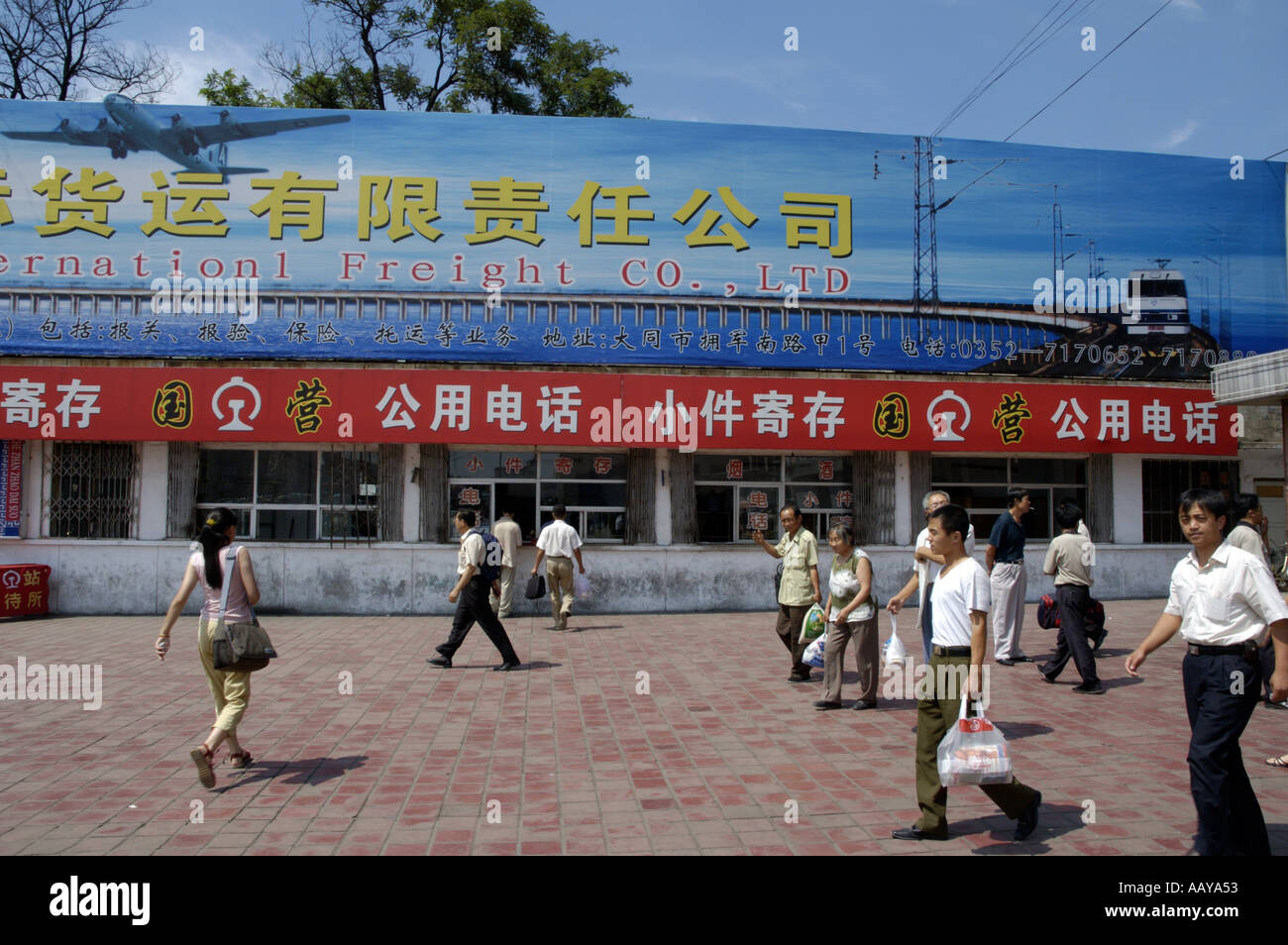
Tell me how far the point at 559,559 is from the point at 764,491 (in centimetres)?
401

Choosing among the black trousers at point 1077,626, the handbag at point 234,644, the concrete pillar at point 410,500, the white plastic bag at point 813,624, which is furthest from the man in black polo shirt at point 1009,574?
the concrete pillar at point 410,500

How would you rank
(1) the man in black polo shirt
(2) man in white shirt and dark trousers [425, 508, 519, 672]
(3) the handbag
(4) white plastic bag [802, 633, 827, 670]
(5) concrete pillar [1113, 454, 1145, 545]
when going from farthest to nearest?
(5) concrete pillar [1113, 454, 1145, 545] < (1) the man in black polo shirt < (2) man in white shirt and dark trousers [425, 508, 519, 672] < (4) white plastic bag [802, 633, 827, 670] < (3) the handbag

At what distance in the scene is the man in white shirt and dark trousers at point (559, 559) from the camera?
12.0m

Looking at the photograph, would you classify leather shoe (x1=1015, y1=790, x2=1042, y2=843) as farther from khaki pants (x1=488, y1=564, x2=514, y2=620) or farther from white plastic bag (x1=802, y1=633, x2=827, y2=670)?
khaki pants (x1=488, y1=564, x2=514, y2=620)

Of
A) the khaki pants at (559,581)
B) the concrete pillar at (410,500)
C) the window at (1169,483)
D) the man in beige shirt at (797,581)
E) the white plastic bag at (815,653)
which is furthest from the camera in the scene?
the window at (1169,483)

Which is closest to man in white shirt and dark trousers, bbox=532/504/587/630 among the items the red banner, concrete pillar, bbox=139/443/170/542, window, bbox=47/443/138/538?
the red banner

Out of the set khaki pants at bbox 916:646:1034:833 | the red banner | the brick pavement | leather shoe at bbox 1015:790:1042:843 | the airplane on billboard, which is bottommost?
the brick pavement

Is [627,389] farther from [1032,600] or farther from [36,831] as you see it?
[36,831]

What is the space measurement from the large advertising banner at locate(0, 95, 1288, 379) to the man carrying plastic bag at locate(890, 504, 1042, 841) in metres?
9.33

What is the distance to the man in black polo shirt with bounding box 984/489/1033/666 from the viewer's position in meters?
9.34

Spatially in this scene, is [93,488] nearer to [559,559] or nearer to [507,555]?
[507,555]

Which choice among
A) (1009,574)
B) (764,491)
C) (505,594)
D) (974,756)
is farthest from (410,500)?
(974,756)

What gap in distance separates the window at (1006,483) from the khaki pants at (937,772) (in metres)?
10.5

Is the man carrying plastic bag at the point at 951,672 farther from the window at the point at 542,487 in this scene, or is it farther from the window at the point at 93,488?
the window at the point at 93,488
